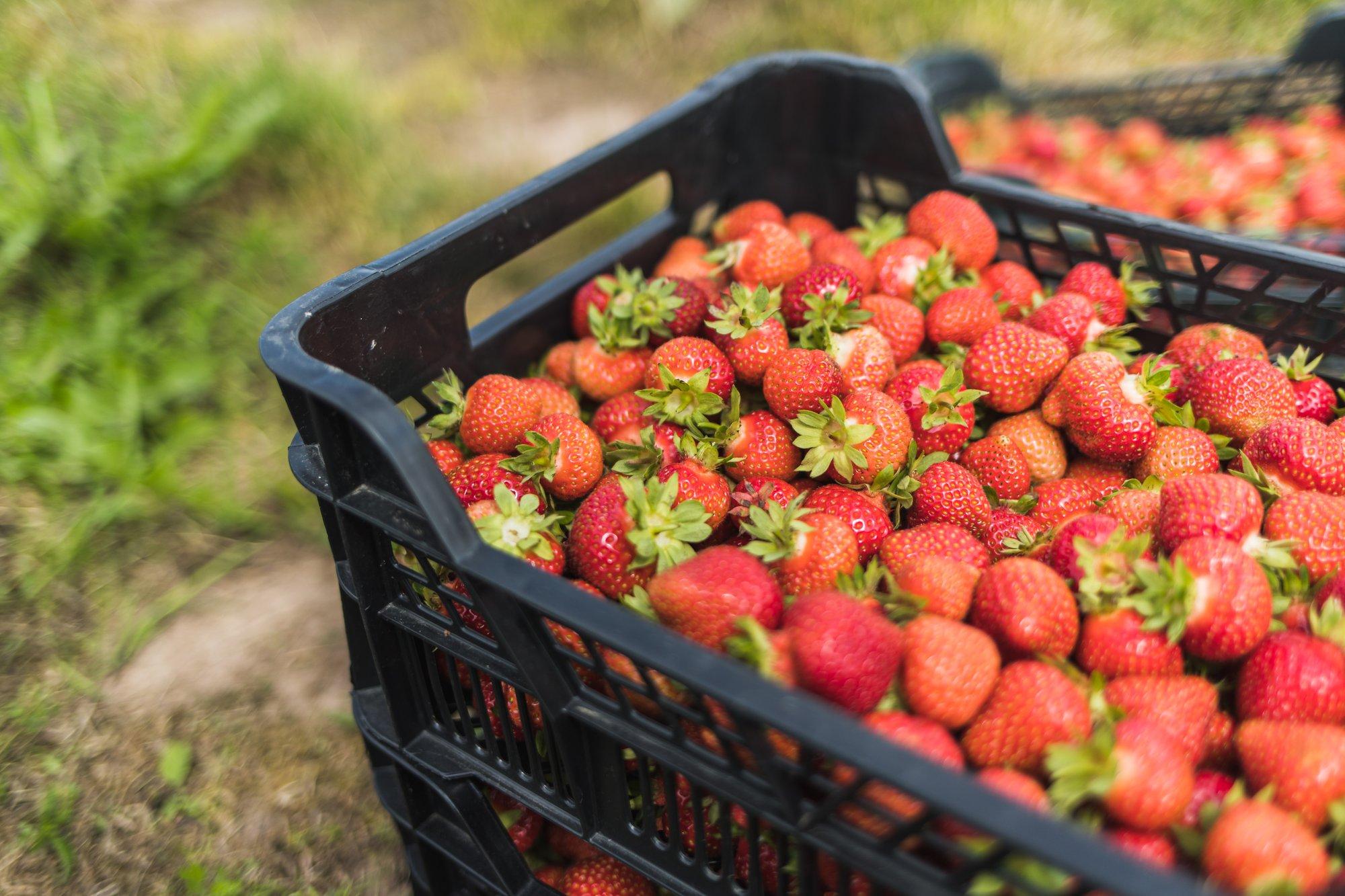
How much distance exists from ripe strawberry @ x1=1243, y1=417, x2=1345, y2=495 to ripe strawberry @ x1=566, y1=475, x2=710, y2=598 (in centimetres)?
74

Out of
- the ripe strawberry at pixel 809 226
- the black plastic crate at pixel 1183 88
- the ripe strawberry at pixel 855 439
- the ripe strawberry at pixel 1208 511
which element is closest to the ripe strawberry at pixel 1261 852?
the ripe strawberry at pixel 1208 511

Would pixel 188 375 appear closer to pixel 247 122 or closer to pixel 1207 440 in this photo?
pixel 247 122

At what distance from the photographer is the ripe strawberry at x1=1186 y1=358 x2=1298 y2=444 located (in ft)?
4.37

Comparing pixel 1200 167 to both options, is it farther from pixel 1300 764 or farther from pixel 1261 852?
pixel 1261 852

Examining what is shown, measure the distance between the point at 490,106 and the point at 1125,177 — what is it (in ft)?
7.51

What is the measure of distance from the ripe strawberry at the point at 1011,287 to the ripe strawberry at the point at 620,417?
0.62 m

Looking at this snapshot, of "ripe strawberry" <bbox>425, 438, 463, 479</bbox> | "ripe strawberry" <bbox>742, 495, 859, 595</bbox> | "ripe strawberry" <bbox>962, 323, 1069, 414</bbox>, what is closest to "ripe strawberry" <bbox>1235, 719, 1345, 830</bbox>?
"ripe strawberry" <bbox>742, 495, 859, 595</bbox>

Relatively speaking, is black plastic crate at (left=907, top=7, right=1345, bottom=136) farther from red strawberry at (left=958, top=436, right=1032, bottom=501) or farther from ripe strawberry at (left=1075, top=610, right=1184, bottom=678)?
ripe strawberry at (left=1075, top=610, right=1184, bottom=678)

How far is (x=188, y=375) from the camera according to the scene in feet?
7.93

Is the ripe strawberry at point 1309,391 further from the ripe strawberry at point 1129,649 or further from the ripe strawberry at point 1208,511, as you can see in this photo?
the ripe strawberry at point 1129,649

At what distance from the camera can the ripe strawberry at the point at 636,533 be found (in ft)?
3.74

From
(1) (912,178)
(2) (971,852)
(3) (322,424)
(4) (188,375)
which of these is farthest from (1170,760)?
(4) (188,375)

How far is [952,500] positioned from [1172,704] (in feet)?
1.15

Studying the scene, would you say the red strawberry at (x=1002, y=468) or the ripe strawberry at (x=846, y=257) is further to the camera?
the ripe strawberry at (x=846, y=257)
